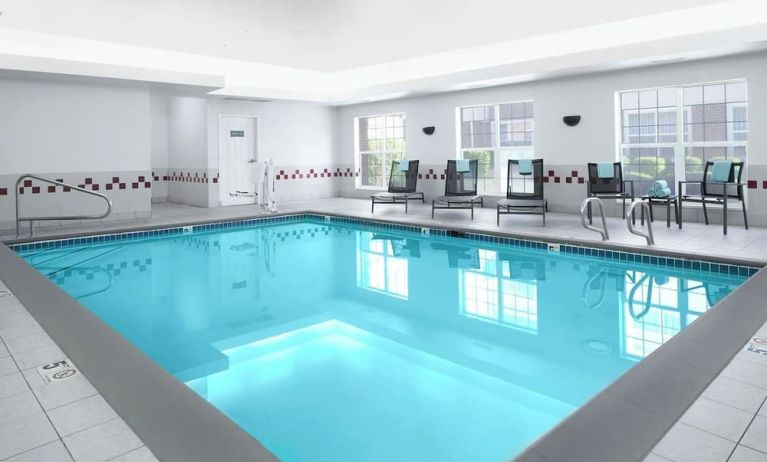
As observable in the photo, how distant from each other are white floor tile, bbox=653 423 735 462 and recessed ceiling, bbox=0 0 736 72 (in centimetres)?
461

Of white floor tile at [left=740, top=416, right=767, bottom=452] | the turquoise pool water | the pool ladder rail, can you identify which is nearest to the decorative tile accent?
the turquoise pool water

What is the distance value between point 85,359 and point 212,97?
313 inches

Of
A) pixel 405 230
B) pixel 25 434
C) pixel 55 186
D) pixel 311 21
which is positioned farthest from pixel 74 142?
pixel 25 434

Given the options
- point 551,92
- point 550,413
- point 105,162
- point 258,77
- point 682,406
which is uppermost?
point 258,77

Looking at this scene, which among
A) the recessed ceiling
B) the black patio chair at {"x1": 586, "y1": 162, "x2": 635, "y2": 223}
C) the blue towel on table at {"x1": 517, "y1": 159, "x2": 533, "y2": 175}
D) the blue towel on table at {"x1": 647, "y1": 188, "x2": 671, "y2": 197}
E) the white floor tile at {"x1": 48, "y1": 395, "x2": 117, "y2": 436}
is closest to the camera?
the white floor tile at {"x1": 48, "y1": 395, "x2": 117, "y2": 436}

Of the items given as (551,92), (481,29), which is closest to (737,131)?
(551,92)

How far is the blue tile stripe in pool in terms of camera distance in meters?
4.79

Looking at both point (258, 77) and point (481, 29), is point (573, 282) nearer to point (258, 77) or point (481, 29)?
point (481, 29)

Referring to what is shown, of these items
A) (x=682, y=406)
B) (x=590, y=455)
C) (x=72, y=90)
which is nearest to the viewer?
(x=590, y=455)

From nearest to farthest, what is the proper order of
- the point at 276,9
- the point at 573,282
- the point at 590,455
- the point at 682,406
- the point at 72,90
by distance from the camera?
the point at 590,455 < the point at 682,406 < the point at 573,282 < the point at 276,9 < the point at 72,90

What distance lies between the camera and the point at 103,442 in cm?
183

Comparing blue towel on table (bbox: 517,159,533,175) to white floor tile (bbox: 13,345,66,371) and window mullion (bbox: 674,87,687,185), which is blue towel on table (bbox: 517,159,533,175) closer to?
window mullion (bbox: 674,87,687,185)

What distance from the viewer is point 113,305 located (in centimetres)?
420

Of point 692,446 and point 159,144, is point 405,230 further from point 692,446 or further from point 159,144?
point 159,144
